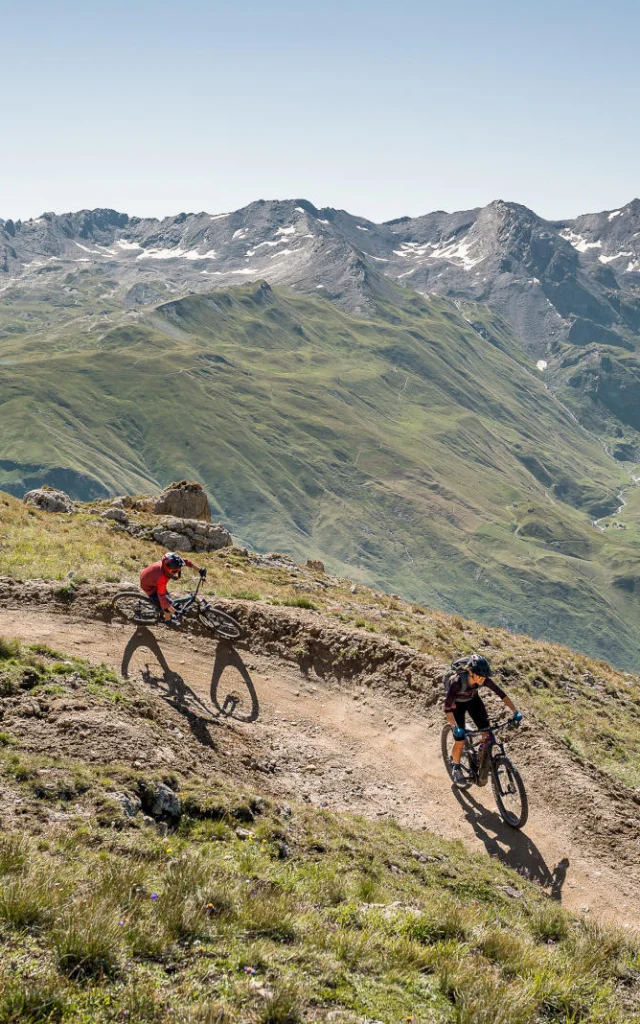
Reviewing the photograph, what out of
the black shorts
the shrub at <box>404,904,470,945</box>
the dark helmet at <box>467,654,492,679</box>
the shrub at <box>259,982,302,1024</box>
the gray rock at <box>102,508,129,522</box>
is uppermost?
the gray rock at <box>102,508,129,522</box>

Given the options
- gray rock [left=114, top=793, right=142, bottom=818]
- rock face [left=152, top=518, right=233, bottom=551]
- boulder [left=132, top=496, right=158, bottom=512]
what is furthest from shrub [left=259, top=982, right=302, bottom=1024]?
boulder [left=132, top=496, right=158, bottom=512]

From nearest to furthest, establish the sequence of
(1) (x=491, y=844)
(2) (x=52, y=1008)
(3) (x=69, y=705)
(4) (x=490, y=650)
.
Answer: (2) (x=52, y=1008)
(3) (x=69, y=705)
(1) (x=491, y=844)
(4) (x=490, y=650)

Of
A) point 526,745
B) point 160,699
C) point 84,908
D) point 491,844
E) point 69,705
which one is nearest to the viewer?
point 84,908

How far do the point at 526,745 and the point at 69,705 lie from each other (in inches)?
477

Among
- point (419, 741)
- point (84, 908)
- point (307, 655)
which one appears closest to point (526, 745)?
point (419, 741)

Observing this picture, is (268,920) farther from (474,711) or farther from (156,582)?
(156,582)

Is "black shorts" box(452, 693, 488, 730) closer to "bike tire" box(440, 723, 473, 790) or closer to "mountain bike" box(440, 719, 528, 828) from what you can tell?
"mountain bike" box(440, 719, 528, 828)

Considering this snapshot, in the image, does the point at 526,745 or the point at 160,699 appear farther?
the point at 526,745

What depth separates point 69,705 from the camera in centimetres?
1413

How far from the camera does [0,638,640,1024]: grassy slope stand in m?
6.94

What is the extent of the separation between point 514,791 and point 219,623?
10.2 meters

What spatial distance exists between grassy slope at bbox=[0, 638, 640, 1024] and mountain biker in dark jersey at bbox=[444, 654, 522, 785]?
141 inches

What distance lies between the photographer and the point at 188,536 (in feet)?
128

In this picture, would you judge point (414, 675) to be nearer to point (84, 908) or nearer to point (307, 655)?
point (307, 655)
